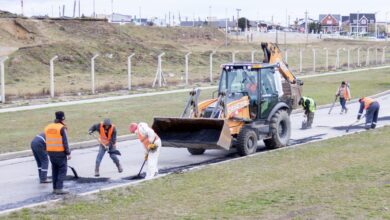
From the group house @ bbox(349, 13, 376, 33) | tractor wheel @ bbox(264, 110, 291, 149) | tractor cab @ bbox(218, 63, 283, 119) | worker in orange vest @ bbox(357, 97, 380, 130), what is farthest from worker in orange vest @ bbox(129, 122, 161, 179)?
house @ bbox(349, 13, 376, 33)

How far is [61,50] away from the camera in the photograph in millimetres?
57312

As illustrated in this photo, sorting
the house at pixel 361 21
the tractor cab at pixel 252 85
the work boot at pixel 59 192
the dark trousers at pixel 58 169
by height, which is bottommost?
the work boot at pixel 59 192

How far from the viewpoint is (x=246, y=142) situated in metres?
18.5

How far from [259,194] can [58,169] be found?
3.82m

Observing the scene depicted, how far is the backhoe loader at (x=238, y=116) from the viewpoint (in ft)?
59.6

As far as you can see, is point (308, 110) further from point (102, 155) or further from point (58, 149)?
point (58, 149)

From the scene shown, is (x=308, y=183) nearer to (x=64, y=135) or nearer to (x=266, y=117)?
(x=64, y=135)

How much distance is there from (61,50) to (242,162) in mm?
42495

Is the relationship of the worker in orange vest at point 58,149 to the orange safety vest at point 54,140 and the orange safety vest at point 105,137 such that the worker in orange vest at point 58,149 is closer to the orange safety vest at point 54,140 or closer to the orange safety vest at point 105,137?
the orange safety vest at point 54,140

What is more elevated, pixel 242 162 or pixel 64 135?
pixel 64 135

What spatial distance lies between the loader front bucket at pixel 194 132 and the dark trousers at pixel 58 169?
4.67m

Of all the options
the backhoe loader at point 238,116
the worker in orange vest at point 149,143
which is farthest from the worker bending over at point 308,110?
the worker in orange vest at point 149,143

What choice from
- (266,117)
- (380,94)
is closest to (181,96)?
(380,94)

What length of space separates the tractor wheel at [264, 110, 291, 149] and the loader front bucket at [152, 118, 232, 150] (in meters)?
2.13
